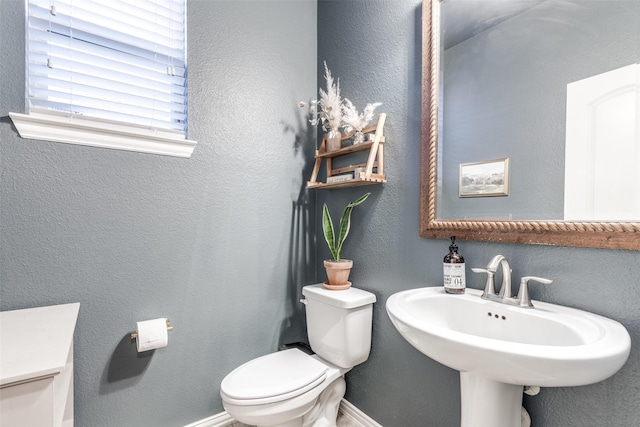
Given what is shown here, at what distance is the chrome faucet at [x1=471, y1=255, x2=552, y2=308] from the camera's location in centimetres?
91

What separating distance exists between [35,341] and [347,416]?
1.50m

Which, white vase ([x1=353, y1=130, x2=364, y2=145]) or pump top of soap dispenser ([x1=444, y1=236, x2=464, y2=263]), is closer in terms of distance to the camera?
pump top of soap dispenser ([x1=444, y1=236, x2=464, y2=263])

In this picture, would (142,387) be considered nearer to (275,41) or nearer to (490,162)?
(490,162)

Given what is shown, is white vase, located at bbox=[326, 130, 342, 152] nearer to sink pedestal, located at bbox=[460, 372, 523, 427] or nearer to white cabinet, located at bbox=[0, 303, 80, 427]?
sink pedestal, located at bbox=[460, 372, 523, 427]

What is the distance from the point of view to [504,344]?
65 cm

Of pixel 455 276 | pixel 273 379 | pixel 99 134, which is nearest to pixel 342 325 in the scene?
pixel 273 379

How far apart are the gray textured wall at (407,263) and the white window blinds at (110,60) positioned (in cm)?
89

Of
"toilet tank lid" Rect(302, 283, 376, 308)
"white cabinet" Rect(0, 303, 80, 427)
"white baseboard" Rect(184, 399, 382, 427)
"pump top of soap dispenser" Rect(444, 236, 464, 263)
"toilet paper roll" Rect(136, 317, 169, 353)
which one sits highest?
"pump top of soap dispenser" Rect(444, 236, 464, 263)

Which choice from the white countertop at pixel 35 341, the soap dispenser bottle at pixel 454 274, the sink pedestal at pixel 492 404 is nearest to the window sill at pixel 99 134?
the white countertop at pixel 35 341

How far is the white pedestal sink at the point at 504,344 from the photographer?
0.61m

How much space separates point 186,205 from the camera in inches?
57.2

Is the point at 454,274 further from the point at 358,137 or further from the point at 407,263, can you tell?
the point at 358,137

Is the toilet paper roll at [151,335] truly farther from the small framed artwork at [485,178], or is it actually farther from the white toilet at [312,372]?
the small framed artwork at [485,178]

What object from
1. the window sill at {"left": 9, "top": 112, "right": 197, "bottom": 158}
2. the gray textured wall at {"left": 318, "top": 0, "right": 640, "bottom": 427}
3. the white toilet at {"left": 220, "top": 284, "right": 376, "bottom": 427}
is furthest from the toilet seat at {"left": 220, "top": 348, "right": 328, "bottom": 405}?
the window sill at {"left": 9, "top": 112, "right": 197, "bottom": 158}
